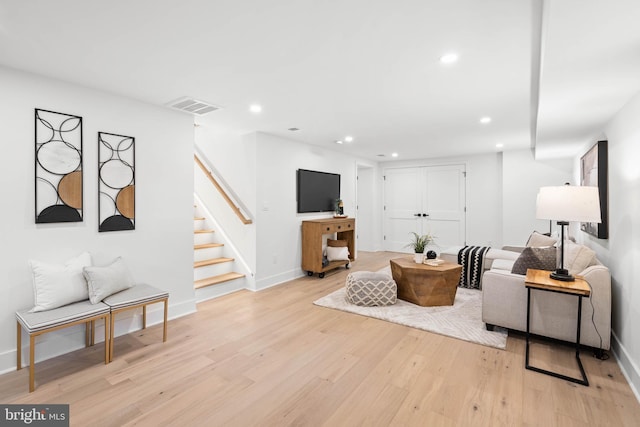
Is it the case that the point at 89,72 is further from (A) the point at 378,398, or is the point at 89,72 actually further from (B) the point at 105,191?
(A) the point at 378,398

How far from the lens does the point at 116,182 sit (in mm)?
2938

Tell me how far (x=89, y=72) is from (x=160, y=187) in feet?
3.86

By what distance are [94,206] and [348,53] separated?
2535 millimetres

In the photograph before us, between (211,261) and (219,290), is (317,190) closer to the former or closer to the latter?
(211,261)

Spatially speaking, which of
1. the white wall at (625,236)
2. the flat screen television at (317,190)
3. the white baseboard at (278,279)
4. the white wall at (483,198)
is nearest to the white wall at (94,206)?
the white baseboard at (278,279)

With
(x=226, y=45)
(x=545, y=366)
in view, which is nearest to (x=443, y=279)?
(x=545, y=366)

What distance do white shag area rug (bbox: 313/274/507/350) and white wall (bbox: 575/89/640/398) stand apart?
793 millimetres

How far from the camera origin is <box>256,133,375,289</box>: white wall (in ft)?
14.9

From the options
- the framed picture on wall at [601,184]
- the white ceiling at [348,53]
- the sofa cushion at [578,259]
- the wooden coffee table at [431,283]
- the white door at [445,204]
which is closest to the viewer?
the white ceiling at [348,53]

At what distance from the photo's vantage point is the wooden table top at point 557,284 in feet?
7.25

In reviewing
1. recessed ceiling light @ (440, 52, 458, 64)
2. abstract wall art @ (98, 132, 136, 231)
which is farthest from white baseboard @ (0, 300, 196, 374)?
recessed ceiling light @ (440, 52, 458, 64)

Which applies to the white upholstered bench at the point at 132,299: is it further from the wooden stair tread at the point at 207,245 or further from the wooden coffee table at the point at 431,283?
the wooden coffee table at the point at 431,283

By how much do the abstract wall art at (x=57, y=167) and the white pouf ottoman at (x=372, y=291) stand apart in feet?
9.31

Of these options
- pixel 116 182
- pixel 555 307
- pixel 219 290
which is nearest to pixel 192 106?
pixel 116 182
